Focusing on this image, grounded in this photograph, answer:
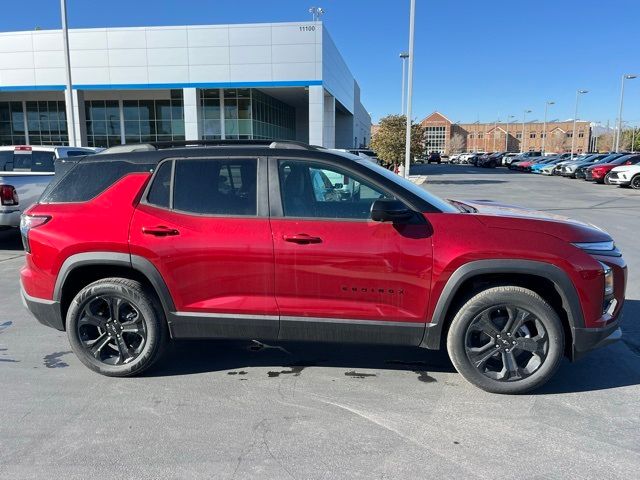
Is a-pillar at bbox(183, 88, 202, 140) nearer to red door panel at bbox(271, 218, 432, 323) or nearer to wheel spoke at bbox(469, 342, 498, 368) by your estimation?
red door panel at bbox(271, 218, 432, 323)

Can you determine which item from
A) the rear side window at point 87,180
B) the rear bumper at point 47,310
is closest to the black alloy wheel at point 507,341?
the rear side window at point 87,180

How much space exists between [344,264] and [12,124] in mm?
42196

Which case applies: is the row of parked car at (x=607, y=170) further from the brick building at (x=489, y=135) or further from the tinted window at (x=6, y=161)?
the brick building at (x=489, y=135)

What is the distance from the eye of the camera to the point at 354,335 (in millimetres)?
3650

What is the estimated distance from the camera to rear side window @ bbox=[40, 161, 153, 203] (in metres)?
3.94

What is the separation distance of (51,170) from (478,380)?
10148 millimetres

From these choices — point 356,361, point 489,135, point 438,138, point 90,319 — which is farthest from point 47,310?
point 489,135

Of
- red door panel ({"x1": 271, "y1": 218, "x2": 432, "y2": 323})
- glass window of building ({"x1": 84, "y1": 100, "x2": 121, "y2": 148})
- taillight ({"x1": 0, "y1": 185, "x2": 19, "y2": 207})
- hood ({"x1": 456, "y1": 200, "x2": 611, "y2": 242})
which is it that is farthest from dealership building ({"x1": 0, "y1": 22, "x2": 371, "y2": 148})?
red door panel ({"x1": 271, "y1": 218, "x2": 432, "y2": 323})

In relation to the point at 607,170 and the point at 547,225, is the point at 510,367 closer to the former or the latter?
the point at 547,225

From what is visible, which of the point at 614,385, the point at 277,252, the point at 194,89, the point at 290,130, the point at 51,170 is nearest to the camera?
the point at 277,252

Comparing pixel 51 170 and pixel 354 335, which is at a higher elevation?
pixel 51 170

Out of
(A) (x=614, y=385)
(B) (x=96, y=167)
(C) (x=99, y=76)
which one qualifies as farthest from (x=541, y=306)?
(C) (x=99, y=76)

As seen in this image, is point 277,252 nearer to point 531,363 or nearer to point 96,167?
point 96,167

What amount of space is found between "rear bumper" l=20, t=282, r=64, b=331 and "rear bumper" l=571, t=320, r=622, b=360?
3976 mm
